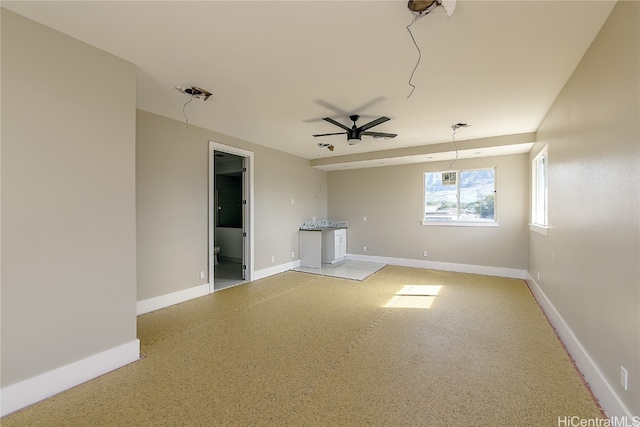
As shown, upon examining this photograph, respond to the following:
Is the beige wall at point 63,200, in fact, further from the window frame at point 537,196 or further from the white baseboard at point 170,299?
the window frame at point 537,196

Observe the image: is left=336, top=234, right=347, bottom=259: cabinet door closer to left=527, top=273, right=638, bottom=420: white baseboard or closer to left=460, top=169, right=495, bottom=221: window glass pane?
left=460, top=169, right=495, bottom=221: window glass pane

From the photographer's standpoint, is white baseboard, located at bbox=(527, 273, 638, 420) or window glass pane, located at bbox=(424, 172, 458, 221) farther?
window glass pane, located at bbox=(424, 172, 458, 221)

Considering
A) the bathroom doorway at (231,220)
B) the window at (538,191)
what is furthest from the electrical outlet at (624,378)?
the bathroom doorway at (231,220)

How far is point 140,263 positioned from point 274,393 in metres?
2.52

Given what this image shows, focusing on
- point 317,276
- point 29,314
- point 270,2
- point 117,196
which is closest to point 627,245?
point 270,2

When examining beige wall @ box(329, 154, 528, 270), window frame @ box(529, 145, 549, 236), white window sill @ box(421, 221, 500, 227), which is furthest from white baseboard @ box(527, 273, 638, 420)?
white window sill @ box(421, 221, 500, 227)

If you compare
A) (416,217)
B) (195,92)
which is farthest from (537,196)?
(195,92)

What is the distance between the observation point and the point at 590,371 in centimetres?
204

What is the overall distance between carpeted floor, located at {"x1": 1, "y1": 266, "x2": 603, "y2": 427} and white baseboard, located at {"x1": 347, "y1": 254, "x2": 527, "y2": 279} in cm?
170

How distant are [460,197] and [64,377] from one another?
6359mm

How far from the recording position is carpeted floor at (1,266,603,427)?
174cm

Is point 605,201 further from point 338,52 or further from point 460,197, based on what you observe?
point 460,197

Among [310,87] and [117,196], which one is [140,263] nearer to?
[117,196]

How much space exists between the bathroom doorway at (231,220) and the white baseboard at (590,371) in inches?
172
